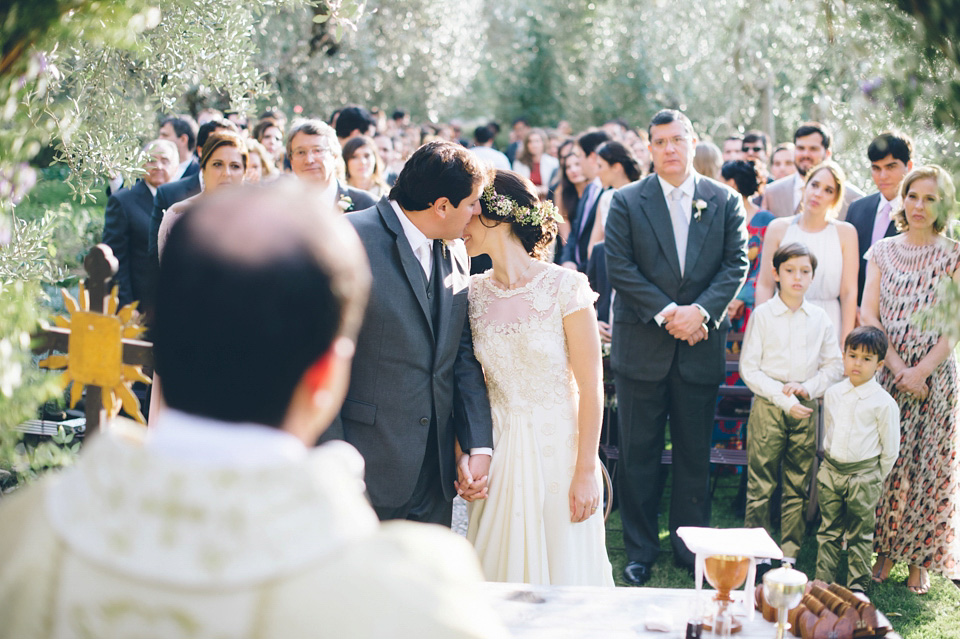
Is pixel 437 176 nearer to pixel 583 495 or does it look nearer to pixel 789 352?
pixel 583 495

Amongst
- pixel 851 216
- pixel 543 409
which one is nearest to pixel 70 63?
pixel 543 409

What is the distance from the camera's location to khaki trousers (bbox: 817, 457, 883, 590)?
15.8 ft

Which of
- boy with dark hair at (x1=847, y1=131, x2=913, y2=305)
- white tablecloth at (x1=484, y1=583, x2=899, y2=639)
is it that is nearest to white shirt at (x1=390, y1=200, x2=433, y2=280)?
white tablecloth at (x1=484, y1=583, x2=899, y2=639)

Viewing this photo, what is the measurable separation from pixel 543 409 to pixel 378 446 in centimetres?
77

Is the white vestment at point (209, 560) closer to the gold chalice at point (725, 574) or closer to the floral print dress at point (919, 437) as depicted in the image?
the gold chalice at point (725, 574)

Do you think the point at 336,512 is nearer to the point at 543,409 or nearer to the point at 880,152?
the point at 543,409

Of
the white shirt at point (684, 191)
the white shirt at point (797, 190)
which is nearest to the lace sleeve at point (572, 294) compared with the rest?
the white shirt at point (684, 191)

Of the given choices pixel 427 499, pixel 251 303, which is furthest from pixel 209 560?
pixel 427 499

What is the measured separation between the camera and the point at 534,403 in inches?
146

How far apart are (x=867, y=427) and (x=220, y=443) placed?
4.45m

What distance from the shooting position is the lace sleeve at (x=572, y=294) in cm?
361

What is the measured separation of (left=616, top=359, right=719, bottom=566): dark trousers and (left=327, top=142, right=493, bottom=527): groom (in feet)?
7.04

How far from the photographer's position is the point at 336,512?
3.71 feet

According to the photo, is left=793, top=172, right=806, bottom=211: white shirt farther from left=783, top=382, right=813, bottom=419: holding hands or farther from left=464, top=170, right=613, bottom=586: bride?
left=464, top=170, right=613, bottom=586: bride
